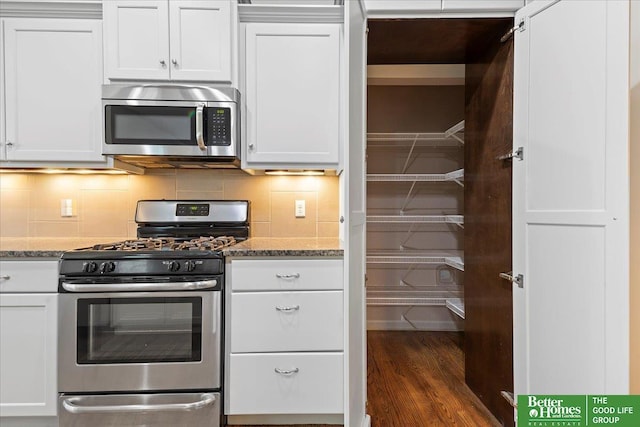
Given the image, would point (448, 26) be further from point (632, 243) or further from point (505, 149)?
point (632, 243)

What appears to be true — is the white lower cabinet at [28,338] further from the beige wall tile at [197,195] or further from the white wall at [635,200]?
the white wall at [635,200]

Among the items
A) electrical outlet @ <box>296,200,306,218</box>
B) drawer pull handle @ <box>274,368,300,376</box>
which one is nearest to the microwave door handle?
electrical outlet @ <box>296,200,306,218</box>

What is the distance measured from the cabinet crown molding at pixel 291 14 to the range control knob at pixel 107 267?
147 centimetres

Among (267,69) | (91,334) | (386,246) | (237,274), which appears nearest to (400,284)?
(386,246)

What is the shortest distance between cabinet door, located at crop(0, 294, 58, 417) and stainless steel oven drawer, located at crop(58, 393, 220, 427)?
0.12m

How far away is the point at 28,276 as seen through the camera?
1.91 metres

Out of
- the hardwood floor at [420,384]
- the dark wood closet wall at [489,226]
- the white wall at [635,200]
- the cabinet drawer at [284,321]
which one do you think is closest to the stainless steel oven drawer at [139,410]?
the cabinet drawer at [284,321]

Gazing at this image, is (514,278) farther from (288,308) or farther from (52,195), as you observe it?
(52,195)

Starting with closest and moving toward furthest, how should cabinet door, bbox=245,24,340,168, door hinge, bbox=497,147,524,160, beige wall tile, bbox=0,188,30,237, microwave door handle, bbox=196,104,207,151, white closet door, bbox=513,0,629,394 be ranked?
white closet door, bbox=513,0,629,394, door hinge, bbox=497,147,524,160, microwave door handle, bbox=196,104,207,151, cabinet door, bbox=245,24,340,168, beige wall tile, bbox=0,188,30,237

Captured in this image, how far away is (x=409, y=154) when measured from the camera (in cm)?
345

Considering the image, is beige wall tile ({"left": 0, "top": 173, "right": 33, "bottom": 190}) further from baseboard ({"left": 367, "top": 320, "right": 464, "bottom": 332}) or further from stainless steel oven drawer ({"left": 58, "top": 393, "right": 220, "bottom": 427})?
baseboard ({"left": 367, "top": 320, "right": 464, "bottom": 332})

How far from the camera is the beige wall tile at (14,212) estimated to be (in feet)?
8.07

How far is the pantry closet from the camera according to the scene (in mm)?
2023

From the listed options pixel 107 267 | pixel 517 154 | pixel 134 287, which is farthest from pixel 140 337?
pixel 517 154
